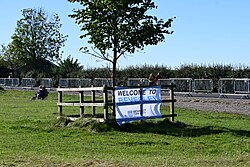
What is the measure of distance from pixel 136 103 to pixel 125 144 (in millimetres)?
4311

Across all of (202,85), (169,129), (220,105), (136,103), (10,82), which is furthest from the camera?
(10,82)

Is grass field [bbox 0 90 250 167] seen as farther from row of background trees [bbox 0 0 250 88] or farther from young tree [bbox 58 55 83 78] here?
young tree [bbox 58 55 83 78]

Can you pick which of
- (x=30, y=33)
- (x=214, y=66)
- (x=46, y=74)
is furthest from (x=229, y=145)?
(x=30, y=33)

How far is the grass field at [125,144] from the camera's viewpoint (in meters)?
10.5

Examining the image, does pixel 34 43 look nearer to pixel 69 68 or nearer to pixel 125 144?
pixel 69 68

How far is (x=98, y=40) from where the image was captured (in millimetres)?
20047

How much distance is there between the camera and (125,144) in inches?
564

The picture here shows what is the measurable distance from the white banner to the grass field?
0.99 ft

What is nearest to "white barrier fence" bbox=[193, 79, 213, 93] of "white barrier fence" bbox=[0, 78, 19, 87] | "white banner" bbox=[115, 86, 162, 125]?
"white banner" bbox=[115, 86, 162, 125]

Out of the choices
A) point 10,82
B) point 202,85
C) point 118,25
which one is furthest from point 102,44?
point 10,82

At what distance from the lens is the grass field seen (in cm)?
1049

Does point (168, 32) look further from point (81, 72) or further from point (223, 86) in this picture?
point (81, 72)

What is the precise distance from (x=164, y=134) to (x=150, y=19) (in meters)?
5.50

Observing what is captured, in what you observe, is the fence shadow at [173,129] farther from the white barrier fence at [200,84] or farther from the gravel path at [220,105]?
the white barrier fence at [200,84]
